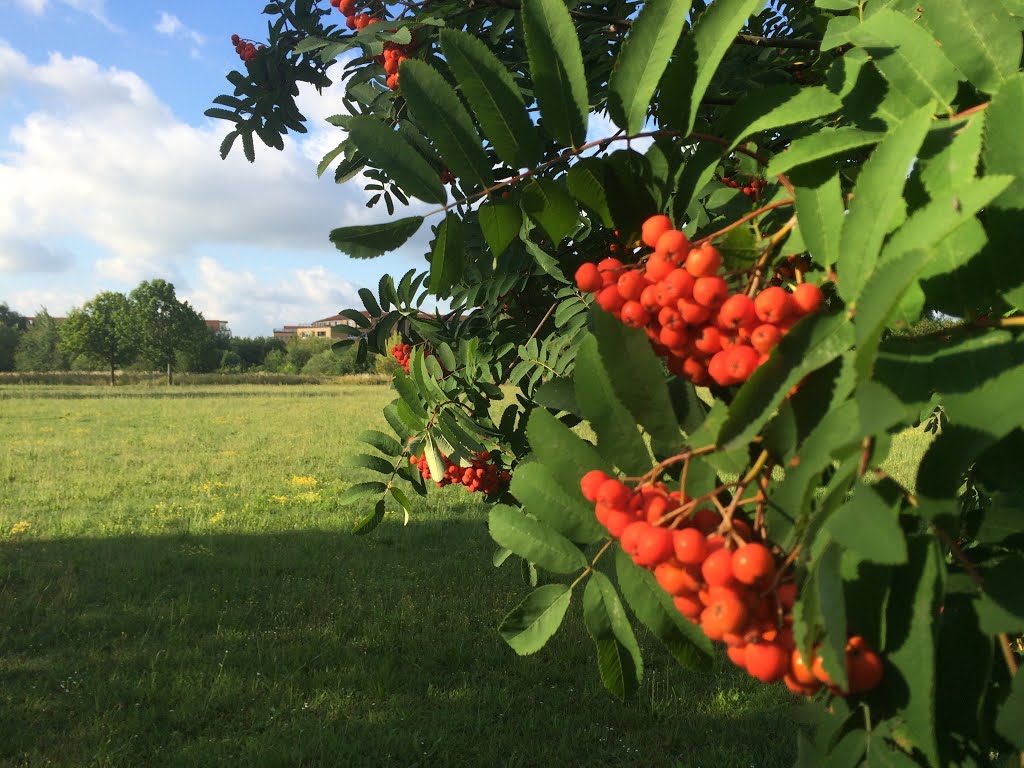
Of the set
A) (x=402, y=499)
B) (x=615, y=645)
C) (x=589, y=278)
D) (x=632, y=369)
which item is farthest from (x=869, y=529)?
(x=402, y=499)

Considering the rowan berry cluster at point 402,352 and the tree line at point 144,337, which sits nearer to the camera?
the rowan berry cluster at point 402,352

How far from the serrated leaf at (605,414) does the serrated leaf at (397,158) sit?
0.37 m

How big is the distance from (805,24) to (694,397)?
5.91 feet

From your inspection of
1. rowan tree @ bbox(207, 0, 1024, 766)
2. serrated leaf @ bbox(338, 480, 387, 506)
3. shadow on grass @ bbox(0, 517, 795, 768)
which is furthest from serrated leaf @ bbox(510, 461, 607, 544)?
shadow on grass @ bbox(0, 517, 795, 768)

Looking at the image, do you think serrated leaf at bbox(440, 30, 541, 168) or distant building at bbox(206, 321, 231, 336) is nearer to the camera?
serrated leaf at bbox(440, 30, 541, 168)

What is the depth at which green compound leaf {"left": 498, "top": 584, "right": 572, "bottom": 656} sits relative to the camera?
1.14 meters

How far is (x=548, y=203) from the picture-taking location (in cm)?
115

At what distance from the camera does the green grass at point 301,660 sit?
408cm

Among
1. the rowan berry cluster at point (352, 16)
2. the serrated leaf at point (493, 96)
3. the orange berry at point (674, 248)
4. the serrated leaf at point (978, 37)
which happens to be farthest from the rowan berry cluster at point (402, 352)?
the serrated leaf at point (978, 37)

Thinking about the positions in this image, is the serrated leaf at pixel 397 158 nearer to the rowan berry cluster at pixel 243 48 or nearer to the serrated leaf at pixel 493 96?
the serrated leaf at pixel 493 96

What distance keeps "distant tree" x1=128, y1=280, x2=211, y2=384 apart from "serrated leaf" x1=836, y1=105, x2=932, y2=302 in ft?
157

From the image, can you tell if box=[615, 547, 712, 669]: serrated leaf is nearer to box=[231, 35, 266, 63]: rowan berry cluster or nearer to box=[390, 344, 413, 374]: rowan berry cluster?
box=[390, 344, 413, 374]: rowan berry cluster

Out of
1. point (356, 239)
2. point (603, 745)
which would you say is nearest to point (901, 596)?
point (356, 239)

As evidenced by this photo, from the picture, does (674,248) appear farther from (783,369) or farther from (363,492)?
(363,492)
